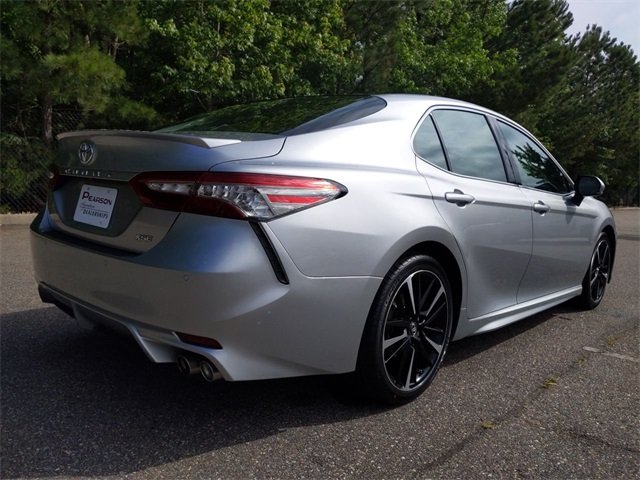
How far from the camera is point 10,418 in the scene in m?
2.68

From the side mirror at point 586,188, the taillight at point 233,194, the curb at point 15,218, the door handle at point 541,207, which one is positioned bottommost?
the curb at point 15,218

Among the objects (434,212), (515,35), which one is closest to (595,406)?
(434,212)

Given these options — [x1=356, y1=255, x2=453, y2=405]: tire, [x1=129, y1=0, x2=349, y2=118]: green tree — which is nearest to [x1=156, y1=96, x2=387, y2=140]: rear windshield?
[x1=356, y1=255, x2=453, y2=405]: tire

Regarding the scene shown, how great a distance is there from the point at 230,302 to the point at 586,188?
10.6 ft

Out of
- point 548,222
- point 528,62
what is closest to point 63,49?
point 548,222

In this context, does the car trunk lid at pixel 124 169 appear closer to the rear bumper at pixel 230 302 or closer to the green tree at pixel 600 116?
the rear bumper at pixel 230 302

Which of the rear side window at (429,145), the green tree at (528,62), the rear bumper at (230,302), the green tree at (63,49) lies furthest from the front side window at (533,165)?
the green tree at (528,62)

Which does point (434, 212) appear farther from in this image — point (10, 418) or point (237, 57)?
point (237, 57)

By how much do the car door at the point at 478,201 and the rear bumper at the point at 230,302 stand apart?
77cm

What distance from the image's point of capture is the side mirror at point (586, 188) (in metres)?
4.45

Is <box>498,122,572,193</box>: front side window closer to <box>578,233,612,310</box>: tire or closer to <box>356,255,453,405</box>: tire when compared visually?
<box>578,233,612,310</box>: tire

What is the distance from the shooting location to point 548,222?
13.2 ft

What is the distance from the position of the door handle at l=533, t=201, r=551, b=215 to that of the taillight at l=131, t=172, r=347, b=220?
1971mm

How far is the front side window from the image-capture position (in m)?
4.01
